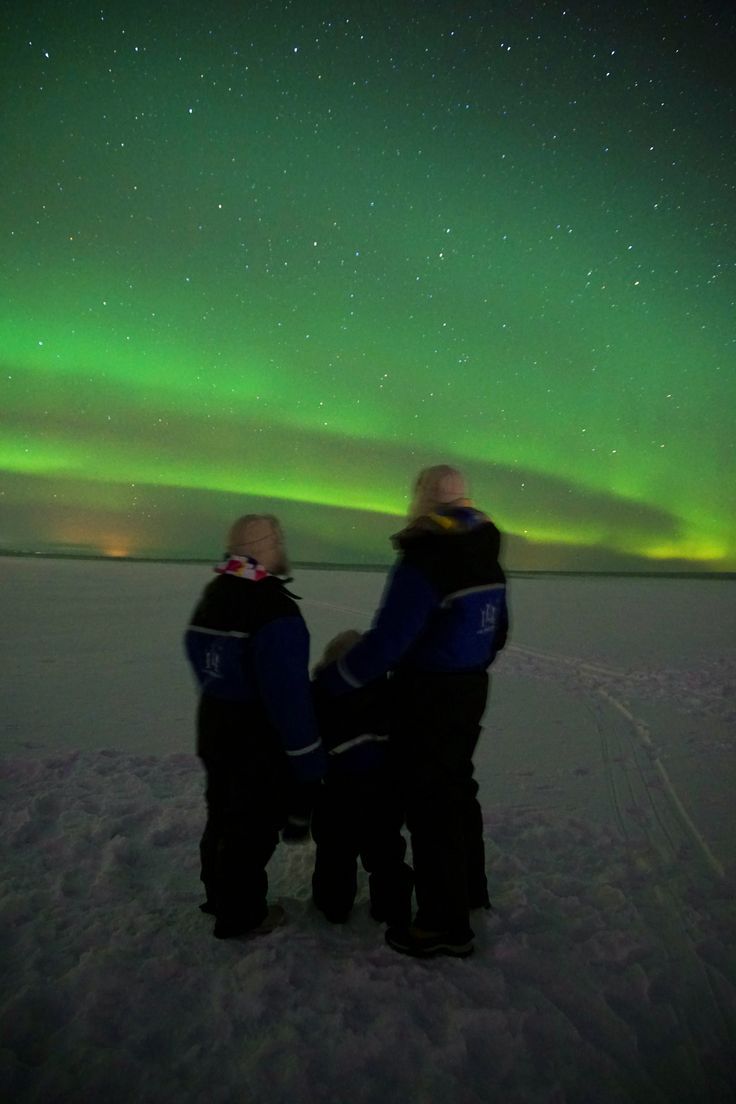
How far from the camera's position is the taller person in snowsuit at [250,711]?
7.98 ft

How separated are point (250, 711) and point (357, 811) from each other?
2.36 feet

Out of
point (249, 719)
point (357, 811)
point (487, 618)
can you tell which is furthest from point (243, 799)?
point (487, 618)

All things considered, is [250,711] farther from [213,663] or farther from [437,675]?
[437,675]

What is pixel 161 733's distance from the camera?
5.73 metres

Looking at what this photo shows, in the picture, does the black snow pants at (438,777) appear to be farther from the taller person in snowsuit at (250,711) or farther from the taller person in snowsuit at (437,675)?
the taller person in snowsuit at (250,711)

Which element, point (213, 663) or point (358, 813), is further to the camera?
point (358, 813)

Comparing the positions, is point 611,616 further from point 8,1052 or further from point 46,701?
point 8,1052

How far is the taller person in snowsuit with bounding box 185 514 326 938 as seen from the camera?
2.43 m

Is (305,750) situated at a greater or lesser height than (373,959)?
greater

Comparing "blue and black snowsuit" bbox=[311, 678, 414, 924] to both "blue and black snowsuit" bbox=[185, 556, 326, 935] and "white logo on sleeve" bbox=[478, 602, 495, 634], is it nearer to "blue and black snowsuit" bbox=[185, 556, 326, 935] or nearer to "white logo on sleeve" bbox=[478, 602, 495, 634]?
"blue and black snowsuit" bbox=[185, 556, 326, 935]

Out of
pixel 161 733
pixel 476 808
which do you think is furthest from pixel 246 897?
pixel 161 733

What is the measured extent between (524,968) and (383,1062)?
0.78 m

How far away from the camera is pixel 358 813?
275 centimetres

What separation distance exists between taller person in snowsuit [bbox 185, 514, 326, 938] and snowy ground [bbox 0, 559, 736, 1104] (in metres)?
0.35
